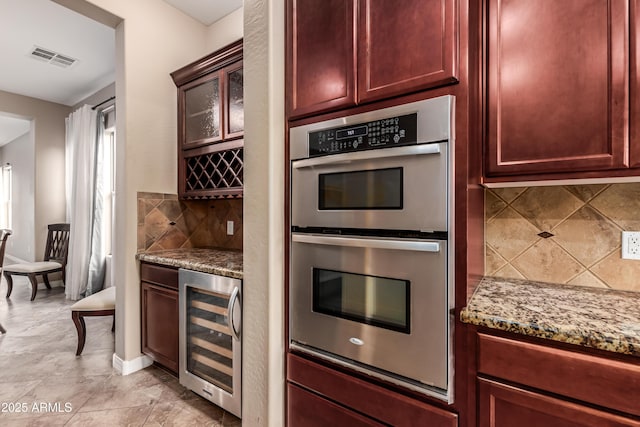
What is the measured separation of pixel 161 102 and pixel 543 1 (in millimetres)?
2651

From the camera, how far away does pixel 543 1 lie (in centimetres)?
118

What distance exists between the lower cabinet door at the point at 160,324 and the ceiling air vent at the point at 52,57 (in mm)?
3027

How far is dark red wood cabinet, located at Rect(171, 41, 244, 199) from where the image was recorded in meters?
2.37

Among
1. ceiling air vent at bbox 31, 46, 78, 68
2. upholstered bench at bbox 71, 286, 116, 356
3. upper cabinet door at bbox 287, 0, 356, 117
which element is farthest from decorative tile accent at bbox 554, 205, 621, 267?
ceiling air vent at bbox 31, 46, 78, 68

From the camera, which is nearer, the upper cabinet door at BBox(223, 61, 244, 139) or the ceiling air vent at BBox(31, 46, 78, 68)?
the upper cabinet door at BBox(223, 61, 244, 139)

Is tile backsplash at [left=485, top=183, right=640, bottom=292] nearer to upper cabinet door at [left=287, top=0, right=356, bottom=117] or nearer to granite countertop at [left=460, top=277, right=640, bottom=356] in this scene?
granite countertop at [left=460, top=277, right=640, bottom=356]

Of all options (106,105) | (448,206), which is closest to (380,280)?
(448,206)

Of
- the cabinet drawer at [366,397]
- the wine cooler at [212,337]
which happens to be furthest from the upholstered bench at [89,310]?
the cabinet drawer at [366,397]

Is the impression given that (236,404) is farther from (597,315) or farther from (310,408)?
(597,315)

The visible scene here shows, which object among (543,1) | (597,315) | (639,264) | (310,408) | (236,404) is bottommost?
(236,404)

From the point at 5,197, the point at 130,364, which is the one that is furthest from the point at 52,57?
the point at 5,197

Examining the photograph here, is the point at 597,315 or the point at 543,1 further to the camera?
the point at 543,1

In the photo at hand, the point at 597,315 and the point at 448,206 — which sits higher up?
the point at 448,206

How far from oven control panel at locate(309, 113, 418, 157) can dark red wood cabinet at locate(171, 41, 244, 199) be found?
3.60 ft
